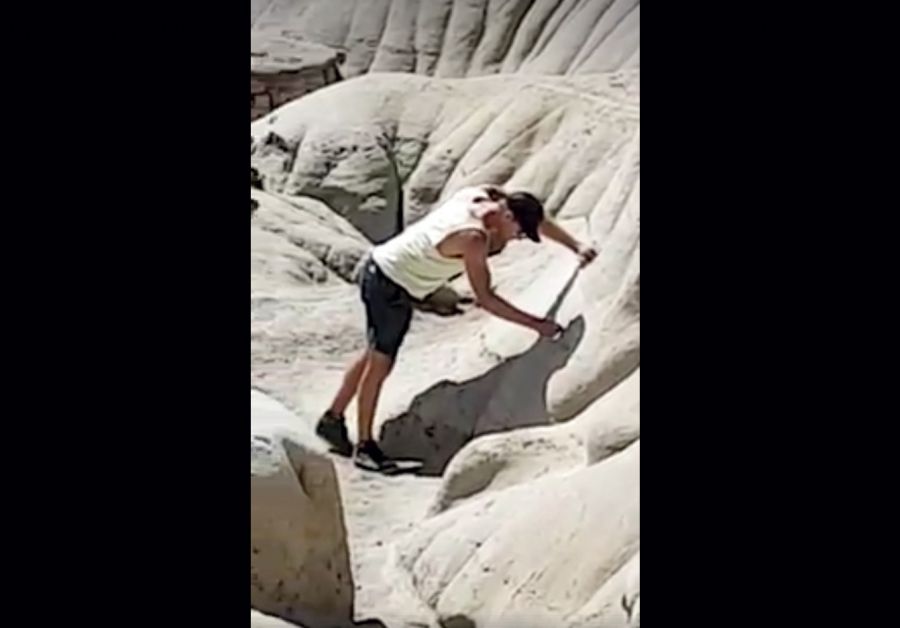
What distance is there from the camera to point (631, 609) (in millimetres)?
2865

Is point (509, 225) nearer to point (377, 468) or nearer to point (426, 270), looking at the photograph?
point (426, 270)

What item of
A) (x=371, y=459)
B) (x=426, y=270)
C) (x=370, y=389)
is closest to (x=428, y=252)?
(x=426, y=270)

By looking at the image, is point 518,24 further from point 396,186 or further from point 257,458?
point 257,458

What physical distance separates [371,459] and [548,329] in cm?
36

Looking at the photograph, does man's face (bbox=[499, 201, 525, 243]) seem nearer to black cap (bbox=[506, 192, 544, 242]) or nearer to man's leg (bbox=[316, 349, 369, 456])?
black cap (bbox=[506, 192, 544, 242])

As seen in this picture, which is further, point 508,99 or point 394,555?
point 508,99

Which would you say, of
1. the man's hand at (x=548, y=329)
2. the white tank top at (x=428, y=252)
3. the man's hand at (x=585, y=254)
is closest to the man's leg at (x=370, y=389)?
the white tank top at (x=428, y=252)

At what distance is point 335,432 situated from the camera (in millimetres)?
2988

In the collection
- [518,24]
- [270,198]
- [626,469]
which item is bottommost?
[626,469]

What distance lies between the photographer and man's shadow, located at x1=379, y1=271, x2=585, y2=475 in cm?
303

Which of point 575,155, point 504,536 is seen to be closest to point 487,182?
point 575,155

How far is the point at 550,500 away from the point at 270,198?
68 cm

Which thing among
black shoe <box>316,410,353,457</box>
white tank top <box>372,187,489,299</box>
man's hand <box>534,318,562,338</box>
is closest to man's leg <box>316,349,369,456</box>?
black shoe <box>316,410,353,457</box>

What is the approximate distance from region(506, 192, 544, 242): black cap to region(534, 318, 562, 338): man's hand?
0.14 m
